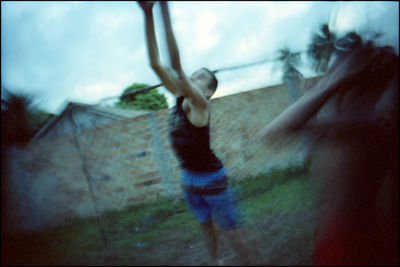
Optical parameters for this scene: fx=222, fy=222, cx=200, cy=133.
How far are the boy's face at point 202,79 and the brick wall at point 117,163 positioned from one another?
2.09m

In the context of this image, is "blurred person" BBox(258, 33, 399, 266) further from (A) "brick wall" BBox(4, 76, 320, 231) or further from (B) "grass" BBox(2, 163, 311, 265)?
(A) "brick wall" BBox(4, 76, 320, 231)

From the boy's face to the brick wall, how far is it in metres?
2.09

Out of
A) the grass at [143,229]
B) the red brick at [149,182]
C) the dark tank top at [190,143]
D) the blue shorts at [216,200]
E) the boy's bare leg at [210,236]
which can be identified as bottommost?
the grass at [143,229]

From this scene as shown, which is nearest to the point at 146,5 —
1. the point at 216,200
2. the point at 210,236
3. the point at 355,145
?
the point at 355,145

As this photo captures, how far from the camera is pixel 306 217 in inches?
101

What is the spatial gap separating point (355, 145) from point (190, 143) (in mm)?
1032

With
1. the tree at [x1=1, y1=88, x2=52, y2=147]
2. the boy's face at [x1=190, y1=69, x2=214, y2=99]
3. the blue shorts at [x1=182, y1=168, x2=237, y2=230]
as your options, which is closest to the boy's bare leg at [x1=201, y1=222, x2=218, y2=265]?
the blue shorts at [x1=182, y1=168, x2=237, y2=230]

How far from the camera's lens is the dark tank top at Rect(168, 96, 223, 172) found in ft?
4.90

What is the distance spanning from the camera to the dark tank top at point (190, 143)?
4.90 feet

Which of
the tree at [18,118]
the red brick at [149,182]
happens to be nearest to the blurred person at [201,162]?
the red brick at [149,182]

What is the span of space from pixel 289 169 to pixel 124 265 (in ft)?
9.78

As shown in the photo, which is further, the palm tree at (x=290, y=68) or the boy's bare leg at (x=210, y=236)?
the palm tree at (x=290, y=68)

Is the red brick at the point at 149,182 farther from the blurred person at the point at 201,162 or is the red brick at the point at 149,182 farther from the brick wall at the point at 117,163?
the blurred person at the point at 201,162

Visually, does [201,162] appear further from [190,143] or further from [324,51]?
[324,51]
